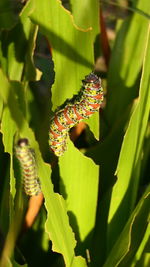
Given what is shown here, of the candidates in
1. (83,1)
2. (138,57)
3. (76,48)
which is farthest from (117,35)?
(76,48)

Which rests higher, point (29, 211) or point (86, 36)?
point (86, 36)

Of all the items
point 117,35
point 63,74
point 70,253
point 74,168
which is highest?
point 117,35

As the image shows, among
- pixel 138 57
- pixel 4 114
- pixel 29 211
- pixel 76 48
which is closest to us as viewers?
pixel 4 114

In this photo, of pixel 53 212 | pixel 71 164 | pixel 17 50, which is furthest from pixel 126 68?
pixel 53 212

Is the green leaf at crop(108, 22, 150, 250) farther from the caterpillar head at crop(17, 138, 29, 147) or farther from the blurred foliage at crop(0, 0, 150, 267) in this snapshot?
the caterpillar head at crop(17, 138, 29, 147)

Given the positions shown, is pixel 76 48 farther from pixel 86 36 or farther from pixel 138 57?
pixel 138 57

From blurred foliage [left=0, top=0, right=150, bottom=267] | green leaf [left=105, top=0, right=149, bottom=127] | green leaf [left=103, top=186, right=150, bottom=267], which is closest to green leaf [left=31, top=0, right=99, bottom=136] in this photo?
blurred foliage [left=0, top=0, right=150, bottom=267]

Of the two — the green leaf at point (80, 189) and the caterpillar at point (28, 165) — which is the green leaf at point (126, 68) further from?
the caterpillar at point (28, 165)
